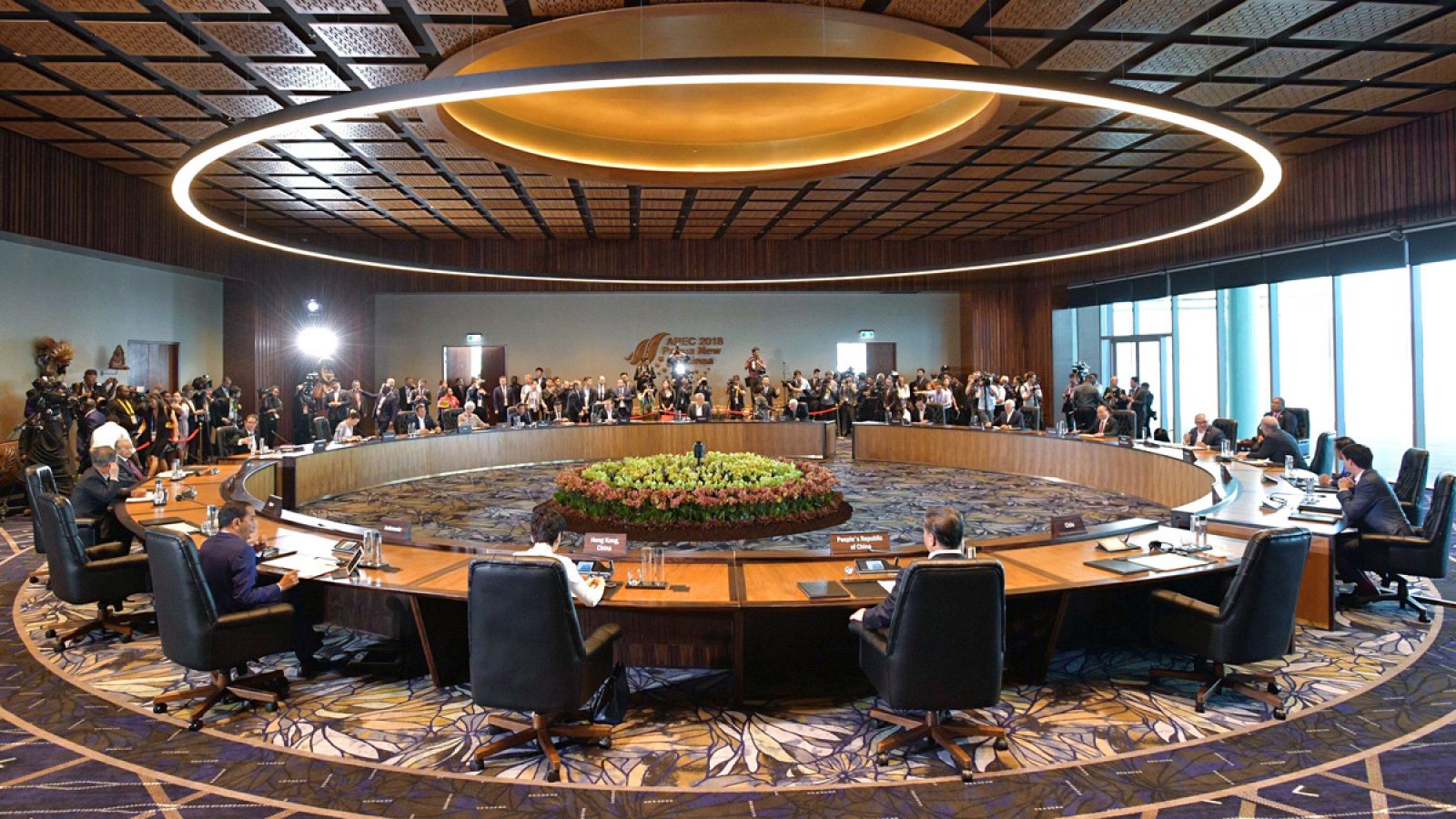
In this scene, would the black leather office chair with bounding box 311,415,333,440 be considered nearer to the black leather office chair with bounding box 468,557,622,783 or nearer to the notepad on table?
the black leather office chair with bounding box 468,557,622,783

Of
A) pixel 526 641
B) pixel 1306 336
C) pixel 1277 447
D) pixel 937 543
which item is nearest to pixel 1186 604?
pixel 937 543

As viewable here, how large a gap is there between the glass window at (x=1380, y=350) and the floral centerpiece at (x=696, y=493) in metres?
7.58

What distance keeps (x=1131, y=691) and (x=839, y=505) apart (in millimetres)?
4917

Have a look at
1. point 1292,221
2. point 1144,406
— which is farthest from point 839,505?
point 1292,221

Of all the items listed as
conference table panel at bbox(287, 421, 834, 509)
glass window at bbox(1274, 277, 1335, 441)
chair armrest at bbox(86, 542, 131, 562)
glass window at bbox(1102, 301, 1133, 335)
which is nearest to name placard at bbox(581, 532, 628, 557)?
chair armrest at bbox(86, 542, 131, 562)

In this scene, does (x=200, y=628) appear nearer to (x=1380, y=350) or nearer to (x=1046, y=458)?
(x=1046, y=458)

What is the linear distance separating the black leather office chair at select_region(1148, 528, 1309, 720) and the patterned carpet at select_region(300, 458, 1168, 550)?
357 centimetres

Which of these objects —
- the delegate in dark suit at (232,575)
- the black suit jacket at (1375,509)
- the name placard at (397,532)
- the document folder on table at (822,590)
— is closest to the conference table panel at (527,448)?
the name placard at (397,532)

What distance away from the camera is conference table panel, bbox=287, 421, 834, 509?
9.88 meters

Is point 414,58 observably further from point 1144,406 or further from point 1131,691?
point 1144,406

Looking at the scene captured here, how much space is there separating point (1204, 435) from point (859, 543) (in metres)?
6.83

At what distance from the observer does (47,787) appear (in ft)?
9.98

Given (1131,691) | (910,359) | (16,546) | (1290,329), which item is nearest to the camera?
(1131,691)

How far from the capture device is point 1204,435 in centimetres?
910
